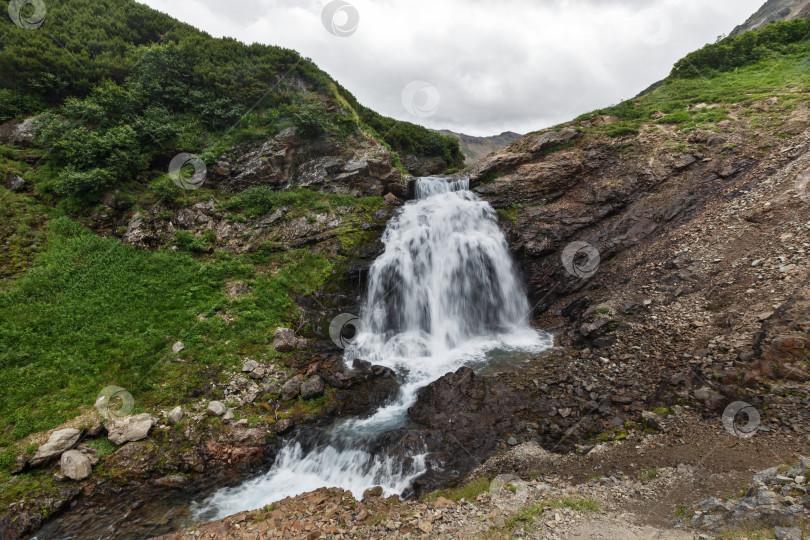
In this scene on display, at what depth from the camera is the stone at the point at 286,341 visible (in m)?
11.1

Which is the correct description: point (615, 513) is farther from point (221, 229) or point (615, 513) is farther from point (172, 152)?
point (172, 152)

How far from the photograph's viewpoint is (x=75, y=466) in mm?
6965

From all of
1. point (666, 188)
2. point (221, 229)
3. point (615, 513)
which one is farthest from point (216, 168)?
point (666, 188)

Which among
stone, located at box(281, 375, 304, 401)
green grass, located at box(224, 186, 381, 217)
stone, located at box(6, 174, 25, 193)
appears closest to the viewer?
stone, located at box(281, 375, 304, 401)

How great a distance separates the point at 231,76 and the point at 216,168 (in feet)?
25.0

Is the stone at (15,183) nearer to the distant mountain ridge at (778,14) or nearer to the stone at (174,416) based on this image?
the stone at (174,416)

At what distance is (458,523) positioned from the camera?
201 inches

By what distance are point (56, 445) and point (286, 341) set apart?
18.9 feet

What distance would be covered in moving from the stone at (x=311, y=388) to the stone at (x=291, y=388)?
0.19 m

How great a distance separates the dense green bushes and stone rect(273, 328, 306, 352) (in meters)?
30.7

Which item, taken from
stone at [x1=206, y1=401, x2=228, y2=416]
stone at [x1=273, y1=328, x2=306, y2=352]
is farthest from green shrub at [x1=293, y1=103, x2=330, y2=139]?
stone at [x1=206, y1=401, x2=228, y2=416]

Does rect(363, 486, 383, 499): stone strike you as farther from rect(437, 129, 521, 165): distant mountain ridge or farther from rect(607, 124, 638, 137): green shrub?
rect(437, 129, 521, 165): distant mountain ridge

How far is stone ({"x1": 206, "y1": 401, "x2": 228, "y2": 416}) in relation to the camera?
28.5 feet

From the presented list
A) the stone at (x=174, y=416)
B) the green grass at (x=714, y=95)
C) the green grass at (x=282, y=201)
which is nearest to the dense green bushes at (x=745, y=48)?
the green grass at (x=714, y=95)
